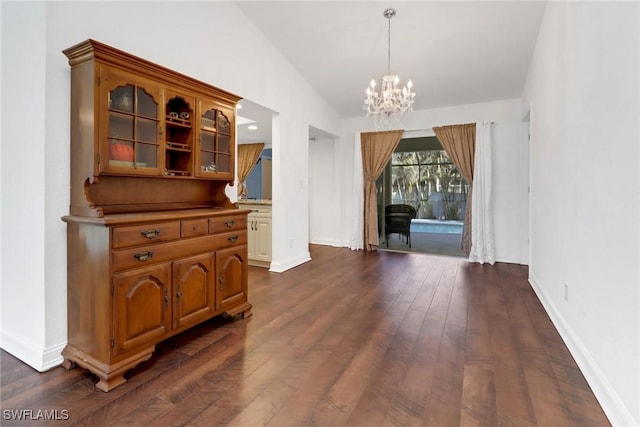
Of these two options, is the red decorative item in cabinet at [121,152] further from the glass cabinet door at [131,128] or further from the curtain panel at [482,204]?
the curtain panel at [482,204]

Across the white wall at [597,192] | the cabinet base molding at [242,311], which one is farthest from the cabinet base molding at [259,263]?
the white wall at [597,192]

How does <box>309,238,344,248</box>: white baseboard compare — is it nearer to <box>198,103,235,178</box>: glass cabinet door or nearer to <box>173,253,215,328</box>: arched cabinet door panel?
<box>198,103,235,178</box>: glass cabinet door

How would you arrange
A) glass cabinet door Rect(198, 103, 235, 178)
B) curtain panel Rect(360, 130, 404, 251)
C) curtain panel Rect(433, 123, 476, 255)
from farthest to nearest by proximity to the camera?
curtain panel Rect(360, 130, 404, 251) < curtain panel Rect(433, 123, 476, 255) < glass cabinet door Rect(198, 103, 235, 178)

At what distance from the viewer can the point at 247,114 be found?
4648mm

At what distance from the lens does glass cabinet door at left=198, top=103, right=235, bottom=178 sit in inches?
111

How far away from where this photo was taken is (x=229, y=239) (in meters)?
2.82

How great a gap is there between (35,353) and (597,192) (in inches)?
142

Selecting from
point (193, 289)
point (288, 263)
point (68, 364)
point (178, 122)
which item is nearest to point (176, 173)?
point (178, 122)

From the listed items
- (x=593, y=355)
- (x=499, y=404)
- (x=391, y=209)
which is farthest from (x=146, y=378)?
(x=391, y=209)

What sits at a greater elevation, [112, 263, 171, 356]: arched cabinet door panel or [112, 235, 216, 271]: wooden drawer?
[112, 235, 216, 271]: wooden drawer

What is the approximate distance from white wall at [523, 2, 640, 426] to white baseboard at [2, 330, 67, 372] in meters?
3.18

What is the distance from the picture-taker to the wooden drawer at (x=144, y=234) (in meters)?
1.98

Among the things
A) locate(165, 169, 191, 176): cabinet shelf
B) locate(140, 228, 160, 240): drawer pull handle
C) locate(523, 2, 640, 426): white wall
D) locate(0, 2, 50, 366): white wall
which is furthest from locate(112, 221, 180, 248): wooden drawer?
locate(523, 2, 640, 426): white wall

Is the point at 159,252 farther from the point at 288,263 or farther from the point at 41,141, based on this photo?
the point at 288,263
